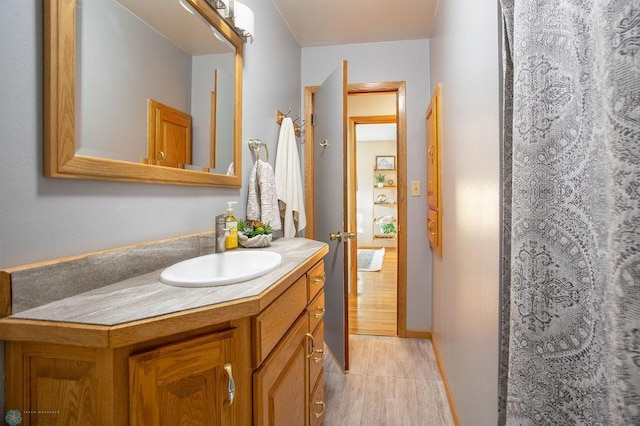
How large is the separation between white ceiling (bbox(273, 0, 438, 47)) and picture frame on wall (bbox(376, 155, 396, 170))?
4313 mm

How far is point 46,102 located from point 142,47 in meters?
0.42

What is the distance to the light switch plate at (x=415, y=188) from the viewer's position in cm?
255

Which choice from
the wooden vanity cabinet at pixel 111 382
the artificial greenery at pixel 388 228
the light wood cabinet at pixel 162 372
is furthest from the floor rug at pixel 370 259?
the wooden vanity cabinet at pixel 111 382

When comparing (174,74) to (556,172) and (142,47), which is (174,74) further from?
(556,172)

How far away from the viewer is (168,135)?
112 centimetres

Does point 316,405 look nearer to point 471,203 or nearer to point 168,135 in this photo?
point 471,203

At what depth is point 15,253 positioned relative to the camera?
643 millimetres

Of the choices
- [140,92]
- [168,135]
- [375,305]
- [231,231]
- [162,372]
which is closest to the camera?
[162,372]

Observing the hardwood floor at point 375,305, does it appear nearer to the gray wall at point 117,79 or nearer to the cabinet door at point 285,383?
the cabinet door at point 285,383

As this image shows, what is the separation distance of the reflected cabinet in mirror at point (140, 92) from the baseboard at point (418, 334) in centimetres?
192

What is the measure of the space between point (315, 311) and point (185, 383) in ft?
2.32

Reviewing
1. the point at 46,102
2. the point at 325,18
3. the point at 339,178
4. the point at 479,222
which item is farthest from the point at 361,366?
the point at 325,18

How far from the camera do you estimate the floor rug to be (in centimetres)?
484

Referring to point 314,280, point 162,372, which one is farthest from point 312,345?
point 162,372
